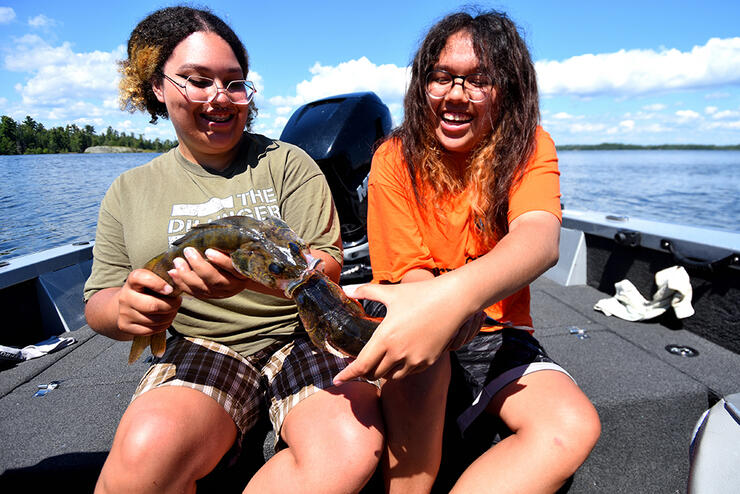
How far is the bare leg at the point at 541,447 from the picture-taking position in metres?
1.39

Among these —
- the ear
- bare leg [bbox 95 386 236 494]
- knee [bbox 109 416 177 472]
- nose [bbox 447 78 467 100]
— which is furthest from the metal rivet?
the ear

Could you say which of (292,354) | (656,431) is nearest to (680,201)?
(656,431)

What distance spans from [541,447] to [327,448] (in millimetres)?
729

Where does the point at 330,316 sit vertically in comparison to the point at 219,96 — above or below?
below

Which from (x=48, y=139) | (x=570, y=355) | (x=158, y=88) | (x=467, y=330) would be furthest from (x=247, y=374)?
(x=48, y=139)

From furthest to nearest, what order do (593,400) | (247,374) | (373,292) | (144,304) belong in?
(593,400), (247,374), (144,304), (373,292)

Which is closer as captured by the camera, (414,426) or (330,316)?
(330,316)

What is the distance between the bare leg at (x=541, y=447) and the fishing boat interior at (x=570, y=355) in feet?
1.30

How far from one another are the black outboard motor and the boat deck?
1.67 m

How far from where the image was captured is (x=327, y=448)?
Answer: 4.52 ft

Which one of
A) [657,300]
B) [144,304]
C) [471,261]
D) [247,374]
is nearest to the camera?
[144,304]

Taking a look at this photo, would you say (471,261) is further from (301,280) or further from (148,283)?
(148,283)

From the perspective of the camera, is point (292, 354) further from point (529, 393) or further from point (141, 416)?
point (529, 393)

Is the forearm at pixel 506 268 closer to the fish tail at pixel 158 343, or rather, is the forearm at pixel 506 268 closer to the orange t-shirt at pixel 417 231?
the orange t-shirt at pixel 417 231
